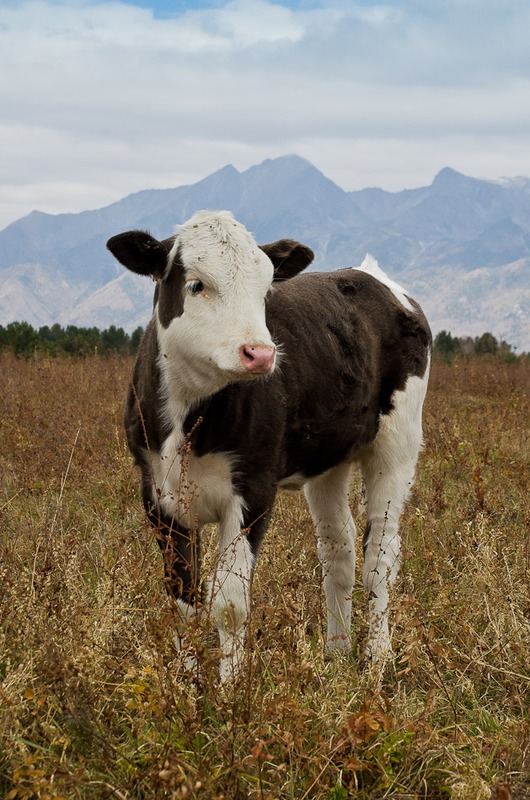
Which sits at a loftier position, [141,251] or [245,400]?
[141,251]

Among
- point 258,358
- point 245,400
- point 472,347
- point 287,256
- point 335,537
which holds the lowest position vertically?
point 472,347

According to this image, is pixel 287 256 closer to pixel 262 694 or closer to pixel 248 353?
pixel 248 353

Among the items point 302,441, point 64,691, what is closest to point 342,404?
point 302,441

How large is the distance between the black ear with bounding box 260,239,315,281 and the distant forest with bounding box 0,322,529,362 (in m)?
11.5

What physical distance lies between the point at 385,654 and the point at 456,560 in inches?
82.7

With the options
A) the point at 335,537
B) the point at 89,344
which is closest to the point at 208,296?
the point at 335,537

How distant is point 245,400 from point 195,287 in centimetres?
62

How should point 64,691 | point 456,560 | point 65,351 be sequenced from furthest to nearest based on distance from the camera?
point 65,351, point 456,560, point 64,691

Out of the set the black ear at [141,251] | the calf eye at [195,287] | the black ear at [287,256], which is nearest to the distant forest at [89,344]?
the black ear at [287,256]

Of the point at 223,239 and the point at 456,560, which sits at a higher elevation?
the point at 223,239

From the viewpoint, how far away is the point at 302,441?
498 cm

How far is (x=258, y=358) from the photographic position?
3.95 meters

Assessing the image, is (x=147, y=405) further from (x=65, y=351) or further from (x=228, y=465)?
(x=65, y=351)

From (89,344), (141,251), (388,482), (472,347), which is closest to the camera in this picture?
(141,251)
